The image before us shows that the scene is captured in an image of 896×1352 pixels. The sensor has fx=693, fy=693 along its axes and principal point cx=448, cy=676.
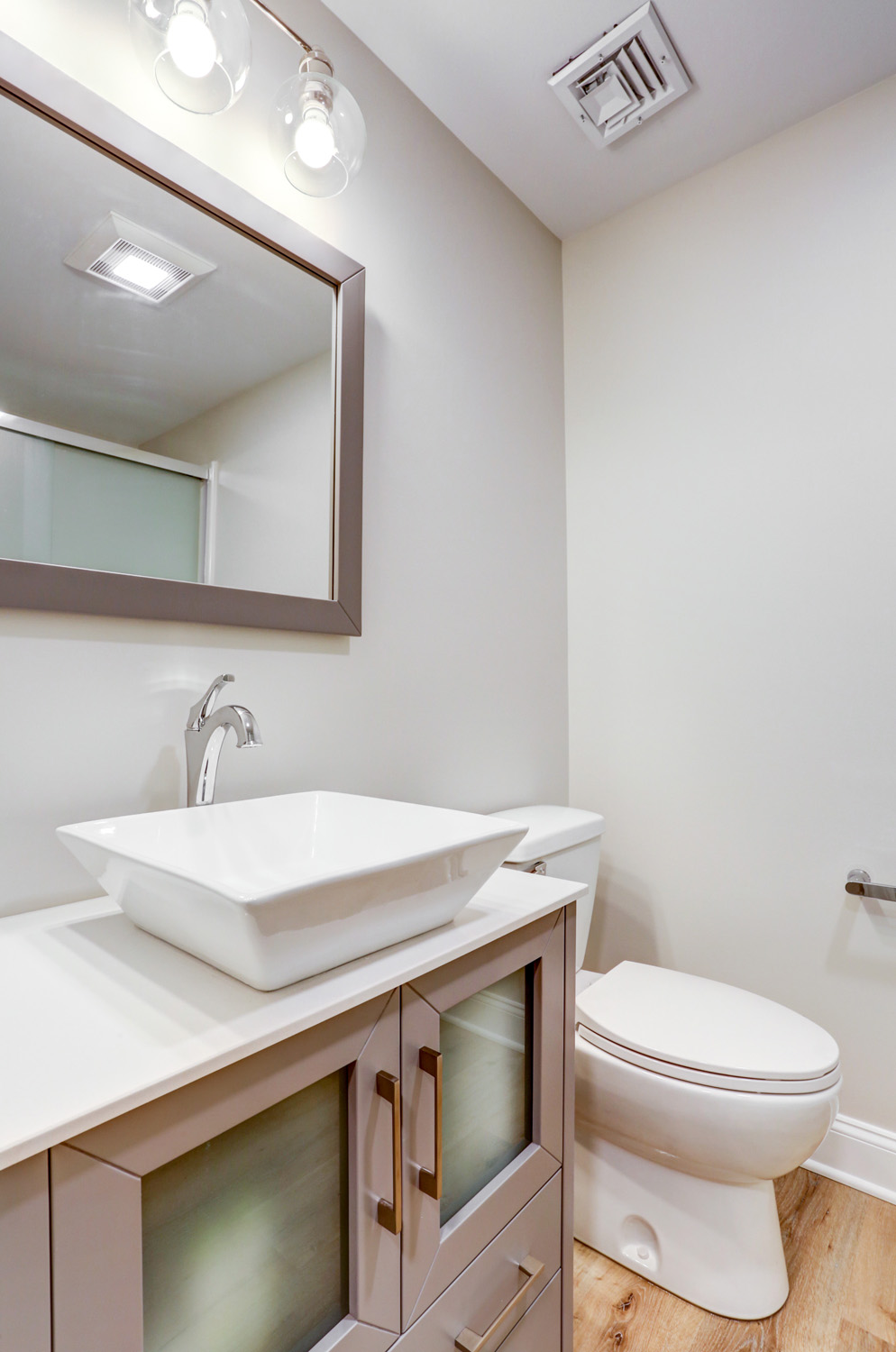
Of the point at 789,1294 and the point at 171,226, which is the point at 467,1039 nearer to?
the point at 789,1294

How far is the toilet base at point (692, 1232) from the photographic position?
1.18 meters

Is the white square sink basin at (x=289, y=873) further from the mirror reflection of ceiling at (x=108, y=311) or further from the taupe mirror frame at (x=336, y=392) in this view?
the mirror reflection of ceiling at (x=108, y=311)

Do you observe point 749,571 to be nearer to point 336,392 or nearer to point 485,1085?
point 336,392

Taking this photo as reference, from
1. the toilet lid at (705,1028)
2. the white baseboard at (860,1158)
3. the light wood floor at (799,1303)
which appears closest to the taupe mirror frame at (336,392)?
the toilet lid at (705,1028)

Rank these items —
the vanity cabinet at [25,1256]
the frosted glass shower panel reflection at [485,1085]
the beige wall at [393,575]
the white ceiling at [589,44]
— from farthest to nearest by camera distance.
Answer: the white ceiling at [589,44] < the beige wall at [393,575] < the frosted glass shower panel reflection at [485,1085] < the vanity cabinet at [25,1256]

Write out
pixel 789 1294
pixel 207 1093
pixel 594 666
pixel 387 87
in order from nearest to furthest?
pixel 207 1093
pixel 789 1294
pixel 387 87
pixel 594 666

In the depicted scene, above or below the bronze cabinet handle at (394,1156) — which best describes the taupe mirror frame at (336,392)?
above

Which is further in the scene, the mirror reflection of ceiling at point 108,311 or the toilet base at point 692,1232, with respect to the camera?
the toilet base at point 692,1232

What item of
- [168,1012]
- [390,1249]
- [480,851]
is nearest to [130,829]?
[168,1012]

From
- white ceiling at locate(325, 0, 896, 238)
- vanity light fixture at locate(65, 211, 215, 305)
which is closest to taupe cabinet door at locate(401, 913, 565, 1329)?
vanity light fixture at locate(65, 211, 215, 305)

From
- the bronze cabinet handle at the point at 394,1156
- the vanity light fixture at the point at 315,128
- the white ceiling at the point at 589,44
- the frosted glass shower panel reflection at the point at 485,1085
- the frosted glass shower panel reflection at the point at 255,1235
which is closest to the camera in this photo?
the frosted glass shower panel reflection at the point at 255,1235

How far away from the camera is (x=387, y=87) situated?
145cm

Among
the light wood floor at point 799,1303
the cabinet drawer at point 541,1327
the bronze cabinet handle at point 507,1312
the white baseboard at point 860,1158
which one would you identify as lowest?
the light wood floor at point 799,1303

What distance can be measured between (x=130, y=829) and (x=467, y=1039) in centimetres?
48
